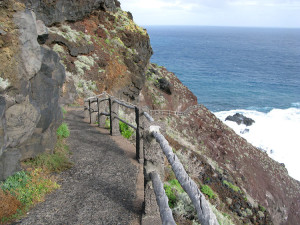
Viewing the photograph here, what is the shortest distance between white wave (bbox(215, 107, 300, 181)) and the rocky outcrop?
30802mm

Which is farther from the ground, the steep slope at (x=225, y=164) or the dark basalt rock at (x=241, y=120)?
the steep slope at (x=225, y=164)

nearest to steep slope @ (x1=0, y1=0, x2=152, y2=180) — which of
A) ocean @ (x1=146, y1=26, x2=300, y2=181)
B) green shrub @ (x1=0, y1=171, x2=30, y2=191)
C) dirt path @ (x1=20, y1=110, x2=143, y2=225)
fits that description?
green shrub @ (x1=0, y1=171, x2=30, y2=191)

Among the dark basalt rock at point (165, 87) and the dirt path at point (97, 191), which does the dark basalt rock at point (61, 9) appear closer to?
the dark basalt rock at point (165, 87)

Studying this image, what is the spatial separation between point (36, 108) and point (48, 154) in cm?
132

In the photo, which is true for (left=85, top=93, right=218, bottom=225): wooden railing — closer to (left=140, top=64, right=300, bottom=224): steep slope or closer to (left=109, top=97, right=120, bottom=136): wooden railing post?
(left=109, top=97, right=120, bottom=136): wooden railing post

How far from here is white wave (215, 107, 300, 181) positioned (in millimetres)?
33853

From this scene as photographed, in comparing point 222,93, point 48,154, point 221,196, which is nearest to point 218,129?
point 221,196

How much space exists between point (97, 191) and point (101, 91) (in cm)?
1639

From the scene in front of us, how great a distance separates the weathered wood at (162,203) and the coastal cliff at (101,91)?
100cm

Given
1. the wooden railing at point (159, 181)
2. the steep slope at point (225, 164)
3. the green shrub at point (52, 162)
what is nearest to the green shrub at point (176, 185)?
the wooden railing at point (159, 181)

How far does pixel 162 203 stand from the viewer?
3.47 m

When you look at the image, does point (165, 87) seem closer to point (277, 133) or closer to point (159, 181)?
point (277, 133)

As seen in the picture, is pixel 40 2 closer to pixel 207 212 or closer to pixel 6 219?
pixel 6 219

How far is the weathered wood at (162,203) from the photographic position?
312cm
